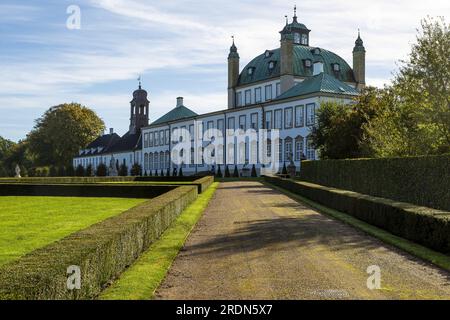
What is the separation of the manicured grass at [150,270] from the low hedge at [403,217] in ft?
15.8

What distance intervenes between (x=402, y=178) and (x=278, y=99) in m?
43.0

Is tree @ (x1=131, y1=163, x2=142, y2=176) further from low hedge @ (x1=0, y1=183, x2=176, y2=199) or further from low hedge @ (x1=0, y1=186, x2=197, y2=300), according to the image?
low hedge @ (x1=0, y1=186, x2=197, y2=300)

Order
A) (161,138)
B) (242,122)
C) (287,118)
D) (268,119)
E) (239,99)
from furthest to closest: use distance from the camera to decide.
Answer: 1. (161,138)
2. (239,99)
3. (242,122)
4. (268,119)
5. (287,118)

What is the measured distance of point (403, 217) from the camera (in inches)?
498

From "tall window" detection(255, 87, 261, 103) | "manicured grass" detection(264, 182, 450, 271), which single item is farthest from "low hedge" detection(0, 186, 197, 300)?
"tall window" detection(255, 87, 261, 103)

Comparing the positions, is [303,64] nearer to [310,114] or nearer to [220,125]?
[220,125]

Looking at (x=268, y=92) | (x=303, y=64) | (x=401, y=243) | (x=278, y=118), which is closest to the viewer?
(x=401, y=243)

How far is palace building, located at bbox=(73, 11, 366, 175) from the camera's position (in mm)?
59781

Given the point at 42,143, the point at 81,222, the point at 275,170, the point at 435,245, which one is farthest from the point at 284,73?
the point at 435,245

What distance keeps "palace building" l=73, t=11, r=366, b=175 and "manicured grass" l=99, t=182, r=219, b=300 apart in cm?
3950

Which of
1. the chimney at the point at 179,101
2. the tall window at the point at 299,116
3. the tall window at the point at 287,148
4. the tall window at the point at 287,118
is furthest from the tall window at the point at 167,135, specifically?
the tall window at the point at 299,116

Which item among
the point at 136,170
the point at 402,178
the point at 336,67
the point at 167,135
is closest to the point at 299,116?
the point at 336,67
